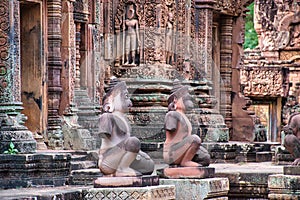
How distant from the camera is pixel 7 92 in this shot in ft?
55.2

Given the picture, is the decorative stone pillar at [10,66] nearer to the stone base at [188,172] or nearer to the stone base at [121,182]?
the stone base at [188,172]

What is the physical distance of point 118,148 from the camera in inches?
548

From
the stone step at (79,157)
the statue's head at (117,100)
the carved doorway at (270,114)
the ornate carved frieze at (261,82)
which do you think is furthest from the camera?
the carved doorway at (270,114)

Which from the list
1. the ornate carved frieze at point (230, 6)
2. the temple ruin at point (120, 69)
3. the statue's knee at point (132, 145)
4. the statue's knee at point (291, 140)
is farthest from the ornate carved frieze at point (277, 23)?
the statue's knee at point (132, 145)

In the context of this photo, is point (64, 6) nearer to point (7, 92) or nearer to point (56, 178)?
point (7, 92)

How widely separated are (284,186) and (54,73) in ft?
16.5

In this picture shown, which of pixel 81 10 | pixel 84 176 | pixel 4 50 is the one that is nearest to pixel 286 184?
pixel 84 176

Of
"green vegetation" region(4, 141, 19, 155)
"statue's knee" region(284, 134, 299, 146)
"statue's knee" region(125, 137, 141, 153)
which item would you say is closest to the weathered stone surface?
"green vegetation" region(4, 141, 19, 155)

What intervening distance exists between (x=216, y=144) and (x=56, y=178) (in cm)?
655

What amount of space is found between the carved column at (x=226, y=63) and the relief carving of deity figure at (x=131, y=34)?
5.28 meters

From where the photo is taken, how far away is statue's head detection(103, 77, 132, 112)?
46.4ft

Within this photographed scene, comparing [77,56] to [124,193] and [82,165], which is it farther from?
[124,193]

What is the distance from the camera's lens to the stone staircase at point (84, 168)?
627 inches

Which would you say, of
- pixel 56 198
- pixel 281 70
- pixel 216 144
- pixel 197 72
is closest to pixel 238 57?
pixel 197 72
